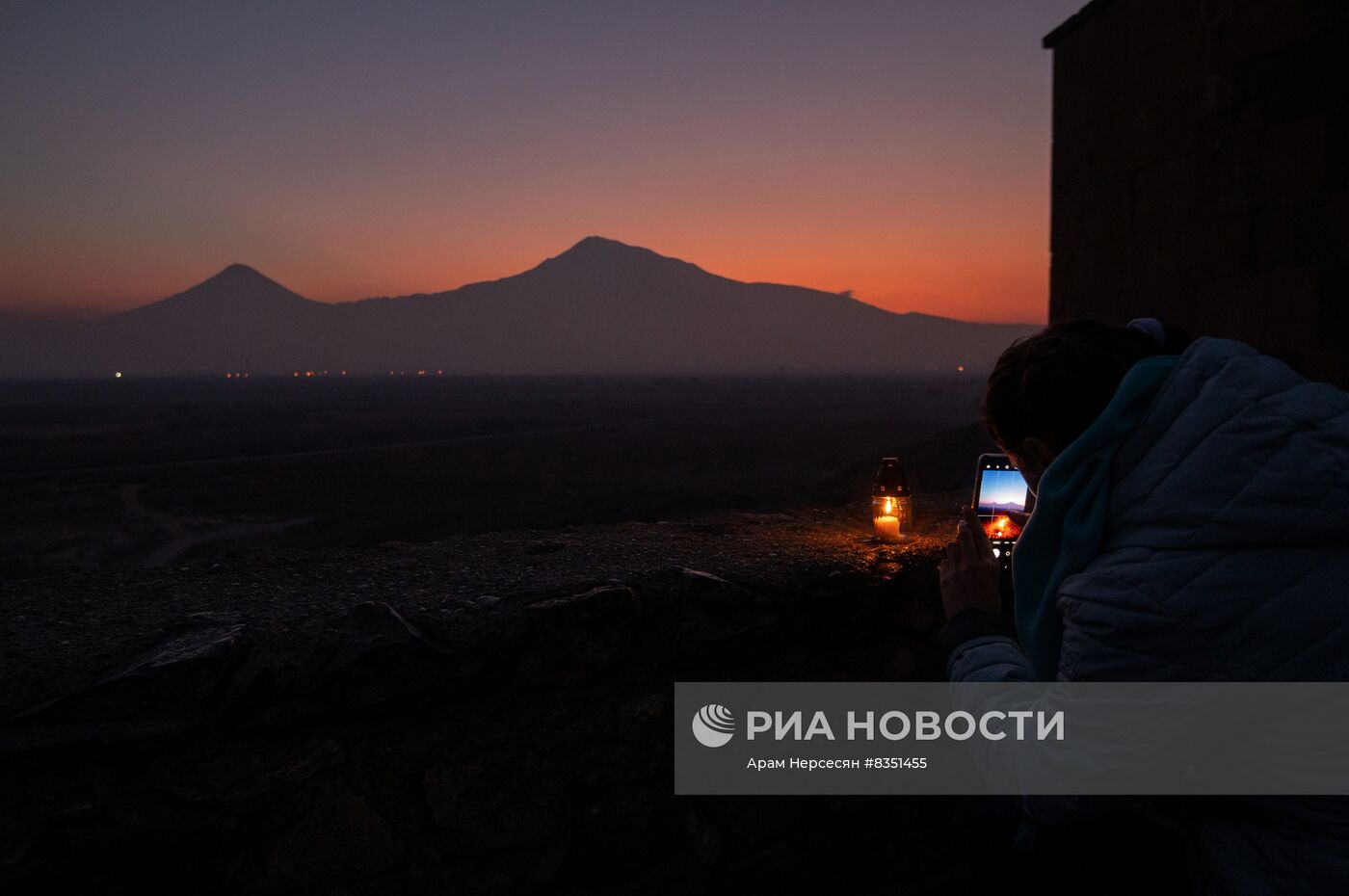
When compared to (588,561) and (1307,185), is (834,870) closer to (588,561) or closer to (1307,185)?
(588,561)

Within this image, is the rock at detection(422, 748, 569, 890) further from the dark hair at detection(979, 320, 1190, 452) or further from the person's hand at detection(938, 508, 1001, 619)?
the dark hair at detection(979, 320, 1190, 452)

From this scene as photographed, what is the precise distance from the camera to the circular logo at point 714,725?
237 centimetres

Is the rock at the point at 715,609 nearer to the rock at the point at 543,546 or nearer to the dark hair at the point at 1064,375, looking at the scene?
the rock at the point at 543,546

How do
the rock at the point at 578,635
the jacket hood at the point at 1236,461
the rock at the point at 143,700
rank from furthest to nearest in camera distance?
1. the rock at the point at 578,635
2. the rock at the point at 143,700
3. the jacket hood at the point at 1236,461

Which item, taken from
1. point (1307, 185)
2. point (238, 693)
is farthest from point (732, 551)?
point (1307, 185)

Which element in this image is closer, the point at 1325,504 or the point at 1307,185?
the point at 1325,504

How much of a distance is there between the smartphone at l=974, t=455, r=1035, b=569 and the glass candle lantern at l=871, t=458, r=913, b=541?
545mm

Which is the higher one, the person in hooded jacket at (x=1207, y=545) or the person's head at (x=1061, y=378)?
the person's head at (x=1061, y=378)

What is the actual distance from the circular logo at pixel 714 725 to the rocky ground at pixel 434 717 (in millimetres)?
100

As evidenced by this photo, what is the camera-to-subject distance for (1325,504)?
956 mm

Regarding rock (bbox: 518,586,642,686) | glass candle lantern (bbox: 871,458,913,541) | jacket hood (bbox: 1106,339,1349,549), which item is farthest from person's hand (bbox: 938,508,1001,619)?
glass candle lantern (bbox: 871,458,913,541)

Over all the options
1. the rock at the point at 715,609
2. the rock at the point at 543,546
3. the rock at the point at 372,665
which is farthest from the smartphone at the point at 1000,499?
the rock at the point at 372,665

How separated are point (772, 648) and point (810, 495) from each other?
52.4ft

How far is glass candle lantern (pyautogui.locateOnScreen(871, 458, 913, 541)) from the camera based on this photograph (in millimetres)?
3096
